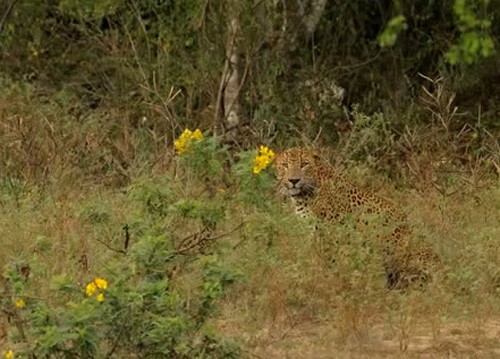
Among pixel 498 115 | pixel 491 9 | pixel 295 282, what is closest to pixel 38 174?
pixel 295 282

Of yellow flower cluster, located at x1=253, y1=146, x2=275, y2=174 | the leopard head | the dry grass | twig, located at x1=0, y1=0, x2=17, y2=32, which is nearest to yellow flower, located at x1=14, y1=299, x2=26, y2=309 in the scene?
the dry grass

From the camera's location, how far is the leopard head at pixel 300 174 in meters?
8.82

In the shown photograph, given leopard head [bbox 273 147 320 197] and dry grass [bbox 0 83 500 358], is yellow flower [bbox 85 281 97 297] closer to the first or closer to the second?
dry grass [bbox 0 83 500 358]

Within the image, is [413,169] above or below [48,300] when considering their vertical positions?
below

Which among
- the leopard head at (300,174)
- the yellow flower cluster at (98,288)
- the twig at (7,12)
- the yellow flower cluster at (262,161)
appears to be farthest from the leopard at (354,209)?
the twig at (7,12)

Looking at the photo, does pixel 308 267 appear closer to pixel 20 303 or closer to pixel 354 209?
pixel 354 209

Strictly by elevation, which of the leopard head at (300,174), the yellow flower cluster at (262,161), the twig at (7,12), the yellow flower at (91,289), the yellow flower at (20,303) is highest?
the yellow flower at (91,289)

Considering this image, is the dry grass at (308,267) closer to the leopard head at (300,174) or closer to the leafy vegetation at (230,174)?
the leafy vegetation at (230,174)

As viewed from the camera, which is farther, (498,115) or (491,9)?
(498,115)

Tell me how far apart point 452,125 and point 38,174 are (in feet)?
12.2

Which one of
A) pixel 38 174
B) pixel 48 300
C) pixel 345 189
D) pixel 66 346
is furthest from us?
pixel 38 174

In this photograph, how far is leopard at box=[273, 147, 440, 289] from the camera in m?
8.10

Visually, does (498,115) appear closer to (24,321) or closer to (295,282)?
(295,282)

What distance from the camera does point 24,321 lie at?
6.08 meters
